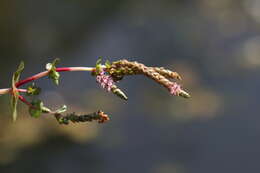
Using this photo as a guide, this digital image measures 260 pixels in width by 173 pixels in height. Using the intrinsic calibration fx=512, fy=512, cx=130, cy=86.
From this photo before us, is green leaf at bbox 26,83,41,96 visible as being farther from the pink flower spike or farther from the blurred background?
the blurred background

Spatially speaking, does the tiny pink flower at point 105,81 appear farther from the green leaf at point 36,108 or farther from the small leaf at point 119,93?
the green leaf at point 36,108

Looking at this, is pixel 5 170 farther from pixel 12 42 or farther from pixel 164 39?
pixel 164 39

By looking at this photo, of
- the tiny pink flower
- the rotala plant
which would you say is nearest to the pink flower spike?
the rotala plant

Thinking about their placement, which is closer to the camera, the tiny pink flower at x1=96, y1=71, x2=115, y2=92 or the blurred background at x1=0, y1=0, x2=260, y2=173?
the tiny pink flower at x1=96, y1=71, x2=115, y2=92

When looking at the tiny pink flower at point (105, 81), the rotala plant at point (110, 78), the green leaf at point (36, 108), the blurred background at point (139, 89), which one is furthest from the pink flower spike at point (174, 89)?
the blurred background at point (139, 89)

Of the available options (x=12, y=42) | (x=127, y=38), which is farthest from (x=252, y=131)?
(x=12, y=42)

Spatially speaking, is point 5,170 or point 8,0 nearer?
point 5,170

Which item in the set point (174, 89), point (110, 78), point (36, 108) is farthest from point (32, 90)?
point (174, 89)

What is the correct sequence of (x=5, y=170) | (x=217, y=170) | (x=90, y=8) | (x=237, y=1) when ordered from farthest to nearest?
1. (x=237, y=1)
2. (x=90, y=8)
3. (x=217, y=170)
4. (x=5, y=170)

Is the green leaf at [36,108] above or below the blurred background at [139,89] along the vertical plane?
below
